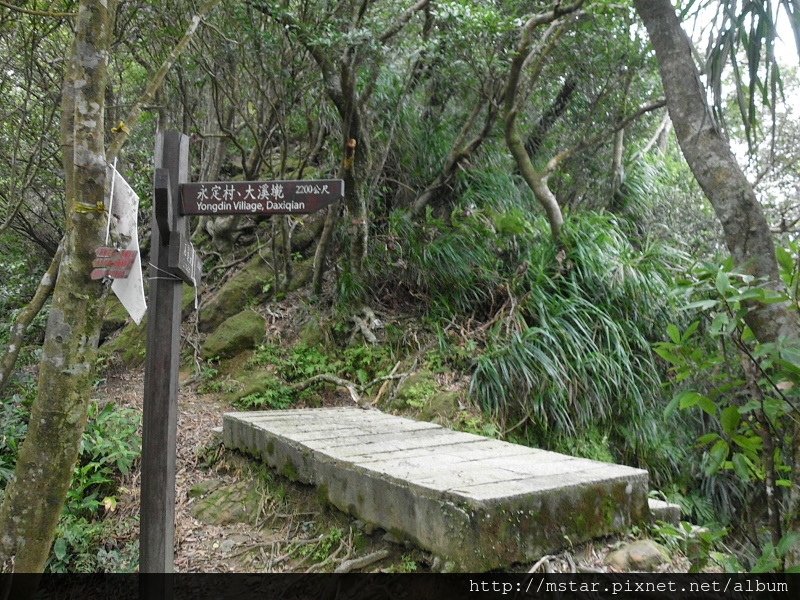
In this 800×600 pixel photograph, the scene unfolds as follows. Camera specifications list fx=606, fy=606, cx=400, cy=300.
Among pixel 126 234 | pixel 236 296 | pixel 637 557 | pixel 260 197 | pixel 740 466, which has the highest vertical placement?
A: pixel 236 296

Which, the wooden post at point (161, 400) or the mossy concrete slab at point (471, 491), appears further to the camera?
the wooden post at point (161, 400)

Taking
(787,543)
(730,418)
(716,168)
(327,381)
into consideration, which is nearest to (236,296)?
(327,381)

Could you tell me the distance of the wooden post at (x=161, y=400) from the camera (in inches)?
119

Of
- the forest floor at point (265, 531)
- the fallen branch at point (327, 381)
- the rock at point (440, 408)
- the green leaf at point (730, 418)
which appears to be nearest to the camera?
the green leaf at point (730, 418)

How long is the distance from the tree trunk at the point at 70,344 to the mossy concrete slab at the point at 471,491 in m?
1.37

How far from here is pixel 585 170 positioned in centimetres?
877

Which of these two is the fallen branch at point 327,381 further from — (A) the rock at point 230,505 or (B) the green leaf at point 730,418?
(B) the green leaf at point 730,418

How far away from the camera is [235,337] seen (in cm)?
755

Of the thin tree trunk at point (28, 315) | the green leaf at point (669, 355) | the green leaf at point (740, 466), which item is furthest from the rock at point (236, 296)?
the green leaf at point (740, 466)

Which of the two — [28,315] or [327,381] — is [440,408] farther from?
[28,315]

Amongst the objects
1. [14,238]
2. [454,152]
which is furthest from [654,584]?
[14,238]

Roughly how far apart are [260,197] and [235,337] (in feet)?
15.3

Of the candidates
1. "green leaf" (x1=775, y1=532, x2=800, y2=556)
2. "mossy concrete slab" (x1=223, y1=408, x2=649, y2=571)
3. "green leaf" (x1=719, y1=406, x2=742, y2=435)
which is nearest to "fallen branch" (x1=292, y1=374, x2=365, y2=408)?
"mossy concrete slab" (x1=223, y1=408, x2=649, y2=571)

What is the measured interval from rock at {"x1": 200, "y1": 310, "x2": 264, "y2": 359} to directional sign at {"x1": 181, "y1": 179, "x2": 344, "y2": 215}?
450 centimetres
